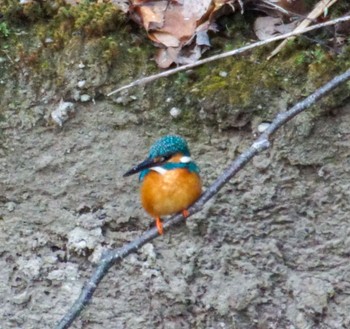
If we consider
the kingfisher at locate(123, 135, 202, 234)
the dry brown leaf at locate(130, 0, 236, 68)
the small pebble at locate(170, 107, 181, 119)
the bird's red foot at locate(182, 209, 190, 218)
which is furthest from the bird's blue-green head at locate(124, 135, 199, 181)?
the dry brown leaf at locate(130, 0, 236, 68)

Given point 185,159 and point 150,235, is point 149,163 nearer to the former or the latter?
point 185,159

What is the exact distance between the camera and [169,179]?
369 cm

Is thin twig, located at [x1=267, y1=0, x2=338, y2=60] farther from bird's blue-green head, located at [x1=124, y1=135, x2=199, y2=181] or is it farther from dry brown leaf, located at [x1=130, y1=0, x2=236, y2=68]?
bird's blue-green head, located at [x1=124, y1=135, x2=199, y2=181]

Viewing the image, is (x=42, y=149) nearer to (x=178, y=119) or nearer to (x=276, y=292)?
(x=178, y=119)

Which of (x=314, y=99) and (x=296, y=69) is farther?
(x=296, y=69)

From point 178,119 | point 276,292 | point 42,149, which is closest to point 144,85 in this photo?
point 178,119

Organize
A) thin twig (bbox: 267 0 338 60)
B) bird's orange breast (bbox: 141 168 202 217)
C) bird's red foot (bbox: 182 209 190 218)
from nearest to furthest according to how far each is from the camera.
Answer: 1. bird's red foot (bbox: 182 209 190 218)
2. bird's orange breast (bbox: 141 168 202 217)
3. thin twig (bbox: 267 0 338 60)

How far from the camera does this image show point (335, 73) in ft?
13.1

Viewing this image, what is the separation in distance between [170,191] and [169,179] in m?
0.09

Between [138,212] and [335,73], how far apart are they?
1.12 m

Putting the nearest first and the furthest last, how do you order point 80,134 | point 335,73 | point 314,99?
1. point 314,99
2. point 335,73
3. point 80,134

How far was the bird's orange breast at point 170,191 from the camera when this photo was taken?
359 cm

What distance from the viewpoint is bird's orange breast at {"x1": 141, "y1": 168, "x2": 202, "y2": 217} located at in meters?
3.59

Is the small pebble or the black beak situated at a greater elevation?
the black beak
